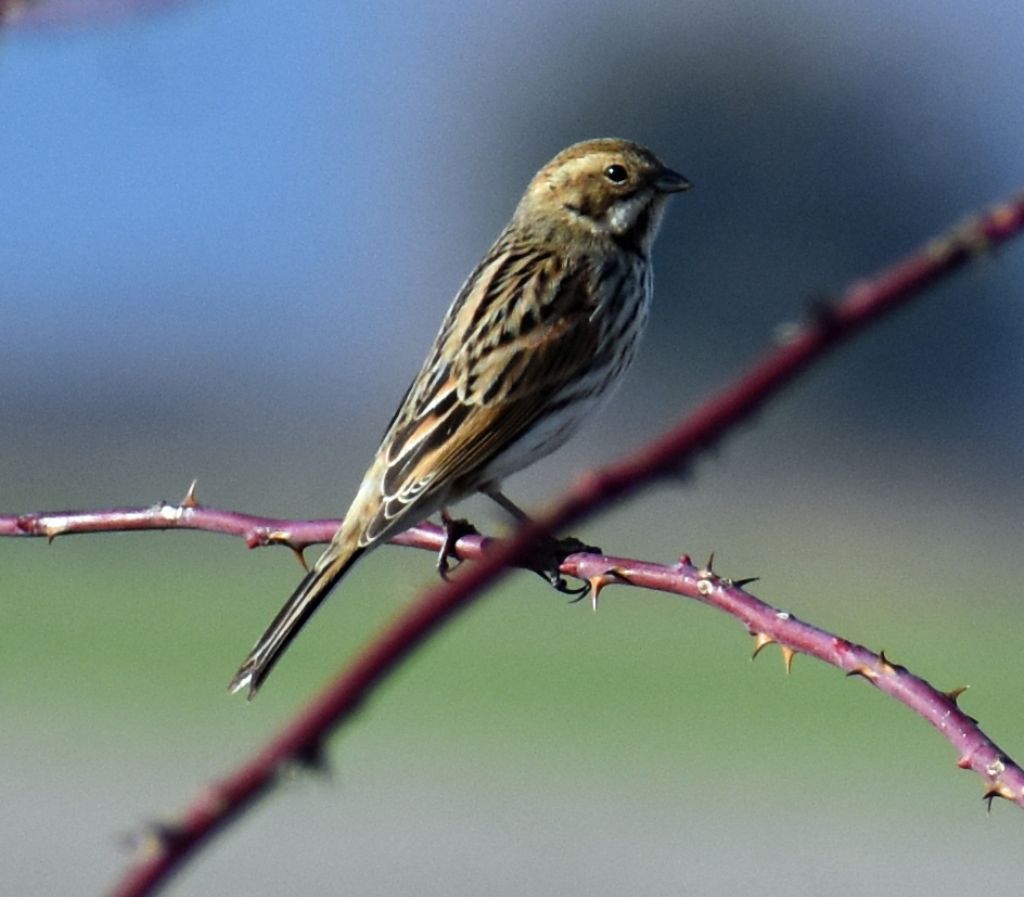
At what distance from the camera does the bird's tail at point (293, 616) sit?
3988mm

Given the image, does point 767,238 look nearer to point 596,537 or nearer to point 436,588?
point 596,537

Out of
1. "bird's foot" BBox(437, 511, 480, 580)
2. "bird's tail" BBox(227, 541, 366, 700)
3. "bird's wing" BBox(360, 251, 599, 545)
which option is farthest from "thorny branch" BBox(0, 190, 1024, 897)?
"bird's wing" BBox(360, 251, 599, 545)

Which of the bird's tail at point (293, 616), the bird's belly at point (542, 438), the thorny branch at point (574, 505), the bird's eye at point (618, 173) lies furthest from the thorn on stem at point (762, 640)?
the bird's eye at point (618, 173)

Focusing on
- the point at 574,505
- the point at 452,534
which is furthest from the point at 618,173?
the point at 574,505

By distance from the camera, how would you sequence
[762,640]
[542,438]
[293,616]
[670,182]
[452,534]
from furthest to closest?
[670,182] → [542,438] → [452,534] → [293,616] → [762,640]

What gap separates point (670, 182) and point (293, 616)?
6.73 ft

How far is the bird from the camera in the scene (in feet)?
16.8

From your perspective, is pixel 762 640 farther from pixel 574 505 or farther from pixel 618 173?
pixel 618 173

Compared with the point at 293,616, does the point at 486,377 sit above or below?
above

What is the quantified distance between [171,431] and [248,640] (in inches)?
798

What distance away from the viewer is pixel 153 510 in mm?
2828

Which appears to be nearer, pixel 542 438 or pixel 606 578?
pixel 606 578

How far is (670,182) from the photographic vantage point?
19.4ft

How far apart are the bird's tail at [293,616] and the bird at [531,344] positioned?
0.02 meters
